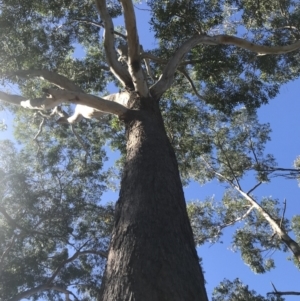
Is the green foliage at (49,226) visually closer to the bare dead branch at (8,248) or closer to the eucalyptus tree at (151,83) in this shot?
the bare dead branch at (8,248)

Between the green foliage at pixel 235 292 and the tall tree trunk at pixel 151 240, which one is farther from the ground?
the green foliage at pixel 235 292

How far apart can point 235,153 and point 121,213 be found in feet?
32.7

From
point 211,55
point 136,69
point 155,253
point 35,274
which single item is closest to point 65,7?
point 211,55

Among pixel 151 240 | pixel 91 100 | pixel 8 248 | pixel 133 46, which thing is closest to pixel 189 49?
pixel 133 46

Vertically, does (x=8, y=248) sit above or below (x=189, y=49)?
below

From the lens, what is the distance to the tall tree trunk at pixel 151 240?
2.50 metres

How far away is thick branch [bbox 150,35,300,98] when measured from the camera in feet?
20.6

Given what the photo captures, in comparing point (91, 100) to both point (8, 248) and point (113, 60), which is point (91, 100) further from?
point (8, 248)

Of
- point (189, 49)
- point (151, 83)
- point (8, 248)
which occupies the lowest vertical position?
point (8, 248)

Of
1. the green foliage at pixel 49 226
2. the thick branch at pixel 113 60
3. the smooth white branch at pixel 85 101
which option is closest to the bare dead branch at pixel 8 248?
the green foliage at pixel 49 226

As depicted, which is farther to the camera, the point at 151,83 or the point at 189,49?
the point at 151,83

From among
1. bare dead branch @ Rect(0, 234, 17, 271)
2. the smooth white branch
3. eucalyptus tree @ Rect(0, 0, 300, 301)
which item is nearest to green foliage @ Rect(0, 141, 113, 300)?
bare dead branch @ Rect(0, 234, 17, 271)

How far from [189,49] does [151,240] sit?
5000 millimetres

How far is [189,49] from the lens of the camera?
7230mm
